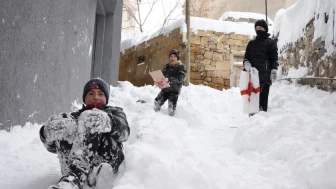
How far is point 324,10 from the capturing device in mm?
5637

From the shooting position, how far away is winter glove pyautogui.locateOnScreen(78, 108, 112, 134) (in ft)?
6.66

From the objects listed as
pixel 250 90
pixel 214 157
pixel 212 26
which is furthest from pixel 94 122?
pixel 212 26

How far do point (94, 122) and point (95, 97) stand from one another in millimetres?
445

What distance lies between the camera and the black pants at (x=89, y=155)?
194 cm

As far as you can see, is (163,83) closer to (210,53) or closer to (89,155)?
(89,155)

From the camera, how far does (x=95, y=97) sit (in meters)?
2.43

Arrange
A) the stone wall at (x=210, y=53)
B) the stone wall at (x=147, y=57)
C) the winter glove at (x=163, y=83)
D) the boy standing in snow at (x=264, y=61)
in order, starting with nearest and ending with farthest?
the boy standing in snow at (x=264, y=61)
the winter glove at (x=163, y=83)
the stone wall at (x=210, y=53)
the stone wall at (x=147, y=57)

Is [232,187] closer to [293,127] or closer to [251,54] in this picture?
[293,127]

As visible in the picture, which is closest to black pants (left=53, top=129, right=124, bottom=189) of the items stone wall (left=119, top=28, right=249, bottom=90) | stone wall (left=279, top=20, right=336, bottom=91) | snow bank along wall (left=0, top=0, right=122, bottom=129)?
snow bank along wall (left=0, top=0, right=122, bottom=129)

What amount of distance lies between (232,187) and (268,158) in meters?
1.02

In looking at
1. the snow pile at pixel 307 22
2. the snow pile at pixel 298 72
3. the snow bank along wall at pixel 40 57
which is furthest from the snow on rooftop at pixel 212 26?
the snow bank along wall at pixel 40 57

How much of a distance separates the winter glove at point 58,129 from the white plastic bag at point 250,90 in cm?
337

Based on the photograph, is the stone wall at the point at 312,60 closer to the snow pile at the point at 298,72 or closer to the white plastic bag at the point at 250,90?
the snow pile at the point at 298,72

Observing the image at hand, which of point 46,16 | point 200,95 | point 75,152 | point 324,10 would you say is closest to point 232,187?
point 75,152
